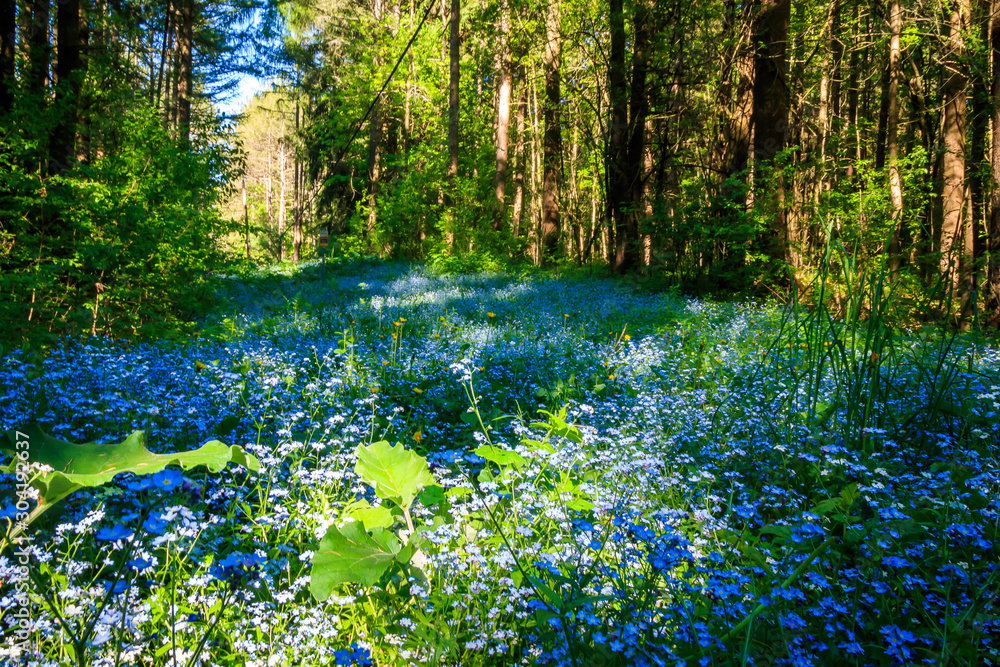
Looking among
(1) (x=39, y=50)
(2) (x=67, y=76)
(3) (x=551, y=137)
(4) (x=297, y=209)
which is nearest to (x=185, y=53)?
(2) (x=67, y=76)

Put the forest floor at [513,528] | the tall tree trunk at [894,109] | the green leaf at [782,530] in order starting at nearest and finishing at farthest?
the forest floor at [513,528] < the green leaf at [782,530] < the tall tree trunk at [894,109]

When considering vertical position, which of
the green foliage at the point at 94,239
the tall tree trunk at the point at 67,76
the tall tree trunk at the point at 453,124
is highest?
the tall tree trunk at the point at 453,124

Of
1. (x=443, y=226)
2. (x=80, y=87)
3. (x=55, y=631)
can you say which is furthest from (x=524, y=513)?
(x=443, y=226)

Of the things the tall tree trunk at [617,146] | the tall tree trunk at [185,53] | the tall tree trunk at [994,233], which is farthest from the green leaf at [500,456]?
the tall tree trunk at [185,53]

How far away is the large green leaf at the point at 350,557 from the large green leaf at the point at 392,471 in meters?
0.14

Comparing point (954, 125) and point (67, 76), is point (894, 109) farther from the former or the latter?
point (67, 76)

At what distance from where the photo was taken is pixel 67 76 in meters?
7.52

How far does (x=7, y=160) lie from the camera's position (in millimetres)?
6031

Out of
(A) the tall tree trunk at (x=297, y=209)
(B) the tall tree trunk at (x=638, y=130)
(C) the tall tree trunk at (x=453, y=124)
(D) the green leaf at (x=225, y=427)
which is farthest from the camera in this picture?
(A) the tall tree trunk at (x=297, y=209)

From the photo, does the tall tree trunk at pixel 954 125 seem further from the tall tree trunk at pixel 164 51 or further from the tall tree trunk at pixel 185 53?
the tall tree trunk at pixel 185 53

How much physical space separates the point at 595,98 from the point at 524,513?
18.2 metres

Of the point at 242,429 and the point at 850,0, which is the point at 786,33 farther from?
the point at 242,429

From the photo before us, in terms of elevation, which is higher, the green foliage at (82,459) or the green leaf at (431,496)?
the green foliage at (82,459)

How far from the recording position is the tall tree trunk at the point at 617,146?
13.4 metres
